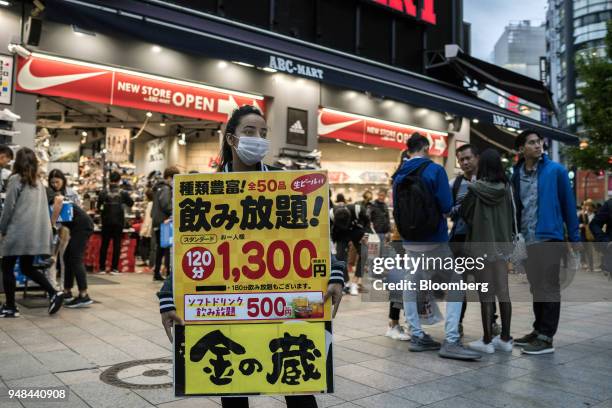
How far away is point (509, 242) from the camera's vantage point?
4535 millimetres

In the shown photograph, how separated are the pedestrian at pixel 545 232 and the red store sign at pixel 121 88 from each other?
6.78 m

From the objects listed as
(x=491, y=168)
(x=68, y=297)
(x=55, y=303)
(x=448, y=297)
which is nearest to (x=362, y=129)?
(x=68, y=297)

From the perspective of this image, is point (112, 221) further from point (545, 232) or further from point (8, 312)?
point (545, 232)

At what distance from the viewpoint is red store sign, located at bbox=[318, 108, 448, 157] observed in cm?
1219

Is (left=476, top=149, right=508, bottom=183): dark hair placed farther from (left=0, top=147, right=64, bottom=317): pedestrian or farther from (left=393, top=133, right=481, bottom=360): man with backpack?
(left=0, top=147, right=64, bottom=317): pedestrian

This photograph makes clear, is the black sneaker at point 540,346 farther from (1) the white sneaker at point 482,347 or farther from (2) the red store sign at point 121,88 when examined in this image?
(2) the red store sign at point 121,88

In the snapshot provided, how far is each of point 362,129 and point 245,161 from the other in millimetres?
10927

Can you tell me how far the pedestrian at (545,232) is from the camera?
4.53 m

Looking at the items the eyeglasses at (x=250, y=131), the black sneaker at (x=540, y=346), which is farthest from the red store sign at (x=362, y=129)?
the eyeglasses at (x=250, y=131)

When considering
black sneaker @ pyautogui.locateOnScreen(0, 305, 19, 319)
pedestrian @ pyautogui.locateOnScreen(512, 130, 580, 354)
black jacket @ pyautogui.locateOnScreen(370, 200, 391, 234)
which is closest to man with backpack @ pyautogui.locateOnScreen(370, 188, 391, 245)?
black jacket @ pyautogui.locateOnScreen(370, 200, 391, 234)

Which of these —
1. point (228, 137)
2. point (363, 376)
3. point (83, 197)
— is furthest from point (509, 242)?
point (83, 197)

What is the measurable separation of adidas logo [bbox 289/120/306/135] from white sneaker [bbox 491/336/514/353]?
7.44 m

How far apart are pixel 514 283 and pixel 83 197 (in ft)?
32.5

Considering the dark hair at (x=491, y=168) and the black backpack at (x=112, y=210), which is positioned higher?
the dark hair at (x=491, y=168)
